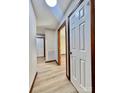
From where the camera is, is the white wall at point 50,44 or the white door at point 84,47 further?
the white wall at point 50,44

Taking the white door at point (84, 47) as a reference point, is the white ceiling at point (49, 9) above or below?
above

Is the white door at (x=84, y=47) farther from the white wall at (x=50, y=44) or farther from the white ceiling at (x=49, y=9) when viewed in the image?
the white wall at (x=50, y=44)

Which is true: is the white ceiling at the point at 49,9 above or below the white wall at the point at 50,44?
above

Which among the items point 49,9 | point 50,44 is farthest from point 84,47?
point 50,44

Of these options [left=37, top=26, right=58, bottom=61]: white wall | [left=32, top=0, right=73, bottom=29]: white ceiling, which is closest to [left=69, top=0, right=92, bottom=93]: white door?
[left=32, top=0, right=73, bottom=29]: white ceiling

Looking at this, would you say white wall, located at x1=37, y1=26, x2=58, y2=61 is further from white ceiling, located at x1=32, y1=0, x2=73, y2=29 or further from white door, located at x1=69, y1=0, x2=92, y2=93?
white door, located at x1=69, y1=0, x2=92, y2=93

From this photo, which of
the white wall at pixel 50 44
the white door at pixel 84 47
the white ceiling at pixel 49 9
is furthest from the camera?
the white wall at pixel 50 44

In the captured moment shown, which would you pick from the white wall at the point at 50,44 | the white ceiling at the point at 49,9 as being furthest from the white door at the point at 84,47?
the white wall at the point at 50,44

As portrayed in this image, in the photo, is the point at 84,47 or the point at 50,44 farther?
the point at 50,44

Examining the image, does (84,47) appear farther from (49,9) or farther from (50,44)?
(50,44)

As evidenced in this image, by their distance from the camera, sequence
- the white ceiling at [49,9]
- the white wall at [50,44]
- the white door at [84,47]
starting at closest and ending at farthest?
1. the white door at [84,47]
2. the white ceiling at [49,9]
3. the white wall at [50,44]
